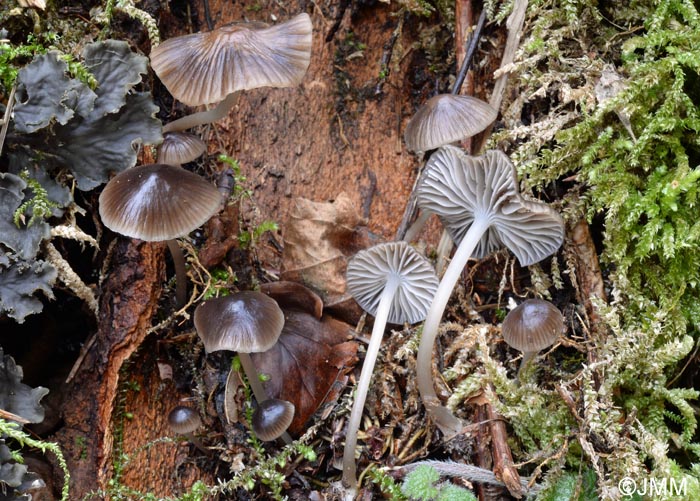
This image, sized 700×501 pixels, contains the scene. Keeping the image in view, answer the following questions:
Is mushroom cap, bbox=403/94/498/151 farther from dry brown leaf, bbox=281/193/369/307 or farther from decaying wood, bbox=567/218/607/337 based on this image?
decaying wood, bbox=567/218/607/337

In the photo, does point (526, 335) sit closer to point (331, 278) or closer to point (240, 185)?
point (331, 278)

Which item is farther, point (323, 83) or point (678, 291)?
point (323, 83)

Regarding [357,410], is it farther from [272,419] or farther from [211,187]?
[211,187]

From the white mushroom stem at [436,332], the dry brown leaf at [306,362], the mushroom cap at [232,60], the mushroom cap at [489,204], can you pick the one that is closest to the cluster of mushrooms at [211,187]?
the mushroom cap at [232,60]

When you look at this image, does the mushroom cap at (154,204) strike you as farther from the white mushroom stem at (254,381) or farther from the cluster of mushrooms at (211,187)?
the white mushroom stem at (254,381)

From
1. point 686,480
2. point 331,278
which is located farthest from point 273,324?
point 686,480
